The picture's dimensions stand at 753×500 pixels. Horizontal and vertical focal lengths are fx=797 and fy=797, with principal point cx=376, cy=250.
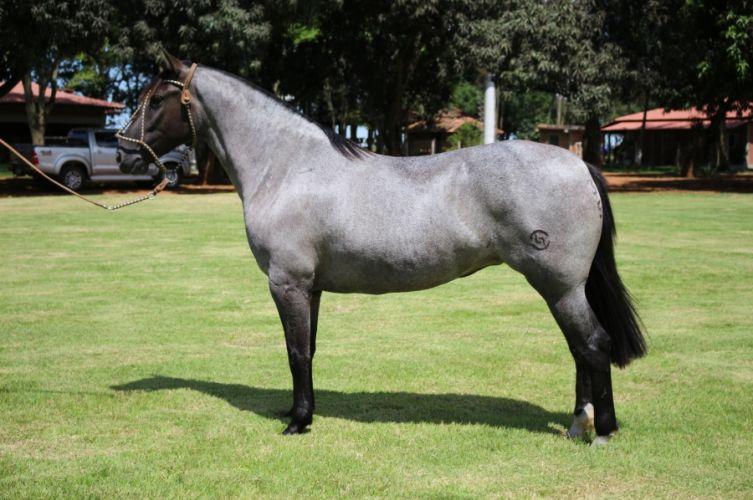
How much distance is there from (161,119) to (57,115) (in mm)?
48153

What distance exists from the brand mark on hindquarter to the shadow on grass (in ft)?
4.45

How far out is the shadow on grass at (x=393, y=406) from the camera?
573 centimetres

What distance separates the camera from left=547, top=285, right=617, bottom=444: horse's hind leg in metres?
5.05

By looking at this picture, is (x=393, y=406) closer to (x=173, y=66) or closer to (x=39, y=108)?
(x=173, y=66)

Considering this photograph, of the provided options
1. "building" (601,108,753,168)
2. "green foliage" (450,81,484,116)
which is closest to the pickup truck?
"building" (601,108,753,168)

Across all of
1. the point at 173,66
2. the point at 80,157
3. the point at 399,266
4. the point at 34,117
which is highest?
the point at 34,117

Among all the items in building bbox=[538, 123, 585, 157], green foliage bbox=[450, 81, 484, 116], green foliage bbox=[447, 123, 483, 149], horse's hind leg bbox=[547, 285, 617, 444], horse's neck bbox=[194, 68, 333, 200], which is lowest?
horse's hind leg bbox=[547, 285, 617, 444]

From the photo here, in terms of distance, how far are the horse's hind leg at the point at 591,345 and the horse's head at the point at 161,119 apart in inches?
115

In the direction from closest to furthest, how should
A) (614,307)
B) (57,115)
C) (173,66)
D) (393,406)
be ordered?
(614,307), (173,66), (393,406), (57,115)

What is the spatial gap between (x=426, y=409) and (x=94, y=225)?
15152 mm

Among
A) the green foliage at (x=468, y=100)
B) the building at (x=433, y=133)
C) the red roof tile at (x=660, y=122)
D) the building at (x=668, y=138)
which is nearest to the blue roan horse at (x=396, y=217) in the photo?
the building at (x=668, y=138)

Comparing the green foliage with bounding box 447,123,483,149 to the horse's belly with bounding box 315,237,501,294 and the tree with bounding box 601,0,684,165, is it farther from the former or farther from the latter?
the horse's belly with bounding box 315,237,501,294

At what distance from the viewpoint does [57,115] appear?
49688 mm

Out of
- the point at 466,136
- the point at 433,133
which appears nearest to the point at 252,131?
the point at 466,136
